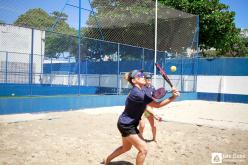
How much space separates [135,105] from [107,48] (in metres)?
15.4

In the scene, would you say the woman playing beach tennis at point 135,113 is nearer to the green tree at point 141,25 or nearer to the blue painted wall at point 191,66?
the green tree at point 141,25

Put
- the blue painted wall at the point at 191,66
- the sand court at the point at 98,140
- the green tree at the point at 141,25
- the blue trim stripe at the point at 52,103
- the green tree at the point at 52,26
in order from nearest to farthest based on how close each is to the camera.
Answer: the sand court at the point at 98,140 < the blue trim stripe at the point at 52,103 < the green tree at the point at 52,26 < the green tree at the point at 141,25 < the blue painted wall at the point at 191,66

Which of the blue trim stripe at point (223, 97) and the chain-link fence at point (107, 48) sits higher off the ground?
the chain-link fence at point (107, 48)

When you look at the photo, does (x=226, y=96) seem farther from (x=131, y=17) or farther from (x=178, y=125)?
(x=178, y=125)

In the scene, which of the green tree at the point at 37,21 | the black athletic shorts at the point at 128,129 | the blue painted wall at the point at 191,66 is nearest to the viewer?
the black athletic shorts at the point at 128,129

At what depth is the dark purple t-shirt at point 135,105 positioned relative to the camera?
4.20 m

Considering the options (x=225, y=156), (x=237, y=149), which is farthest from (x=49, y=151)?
(x=237, y=149)

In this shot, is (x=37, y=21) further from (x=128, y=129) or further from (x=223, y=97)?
(x=128, y=129)

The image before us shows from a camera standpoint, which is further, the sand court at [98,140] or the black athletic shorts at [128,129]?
the sand court at [98,140]

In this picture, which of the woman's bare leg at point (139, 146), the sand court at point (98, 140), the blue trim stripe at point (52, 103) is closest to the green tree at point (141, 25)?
the blue trim stripe at point (52, 103)

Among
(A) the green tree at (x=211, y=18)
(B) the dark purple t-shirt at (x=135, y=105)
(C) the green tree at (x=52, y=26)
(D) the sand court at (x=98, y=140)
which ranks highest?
(A) the green tree at (x=211, y=18)

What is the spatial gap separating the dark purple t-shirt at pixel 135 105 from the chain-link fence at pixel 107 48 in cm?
1241

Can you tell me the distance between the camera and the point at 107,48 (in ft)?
63.5

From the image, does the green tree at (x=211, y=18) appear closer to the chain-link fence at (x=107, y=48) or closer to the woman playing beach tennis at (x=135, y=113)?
the chain-link fence at (x=107, y=48)
